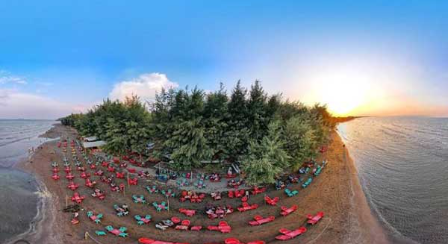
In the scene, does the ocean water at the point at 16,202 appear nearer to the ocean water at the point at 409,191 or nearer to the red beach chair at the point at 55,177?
the red beach chair at the point at 55,177

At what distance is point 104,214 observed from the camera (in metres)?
19.7

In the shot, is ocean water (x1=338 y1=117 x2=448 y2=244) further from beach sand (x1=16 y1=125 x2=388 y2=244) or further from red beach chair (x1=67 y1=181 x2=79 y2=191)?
red beach chair (x1=67 y1=181 x2=79 y2=191)

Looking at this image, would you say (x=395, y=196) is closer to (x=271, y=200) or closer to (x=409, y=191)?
(x=409, y=191)

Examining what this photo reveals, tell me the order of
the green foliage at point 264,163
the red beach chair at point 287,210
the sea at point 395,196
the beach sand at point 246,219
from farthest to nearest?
the green foliage at point 264,163
the red beach chair at point 287,210
the sea at point 395,196
the beach sand at point 246,219

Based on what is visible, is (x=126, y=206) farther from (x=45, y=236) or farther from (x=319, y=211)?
(x=319, y=211)

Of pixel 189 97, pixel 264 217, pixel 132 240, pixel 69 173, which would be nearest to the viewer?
pixel 132 240

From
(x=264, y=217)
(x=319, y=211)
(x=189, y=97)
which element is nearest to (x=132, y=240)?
(x=264, y=217)

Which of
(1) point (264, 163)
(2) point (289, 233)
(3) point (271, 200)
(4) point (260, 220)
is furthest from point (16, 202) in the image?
(2) point (289, 233)

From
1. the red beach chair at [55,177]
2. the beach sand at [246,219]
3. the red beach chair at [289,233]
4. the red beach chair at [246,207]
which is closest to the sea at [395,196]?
the beach sand at [246,219]

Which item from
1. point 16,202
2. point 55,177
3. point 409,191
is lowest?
point 409,191

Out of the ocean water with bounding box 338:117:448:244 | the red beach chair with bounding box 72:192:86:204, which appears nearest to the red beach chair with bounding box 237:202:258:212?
the ocean water with bounding box 338:117:448:244

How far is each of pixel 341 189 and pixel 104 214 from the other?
2563cm

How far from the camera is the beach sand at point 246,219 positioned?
16.1 m

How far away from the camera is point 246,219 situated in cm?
1836
